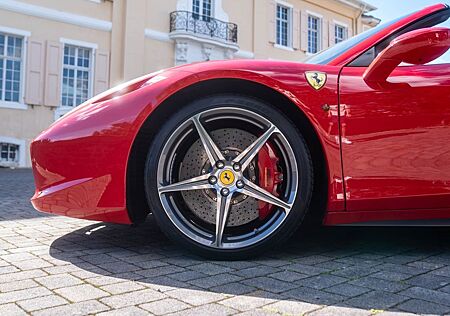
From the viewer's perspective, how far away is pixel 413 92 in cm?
228

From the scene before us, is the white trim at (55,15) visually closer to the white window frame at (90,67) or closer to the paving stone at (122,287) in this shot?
the white window frame at (90,67)

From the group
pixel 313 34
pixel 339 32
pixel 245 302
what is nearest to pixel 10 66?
pixel 245 302

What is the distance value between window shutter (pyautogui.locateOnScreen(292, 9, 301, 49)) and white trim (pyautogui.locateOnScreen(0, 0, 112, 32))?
9263mm

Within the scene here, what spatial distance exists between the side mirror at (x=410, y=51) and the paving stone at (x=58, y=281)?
5.79ft

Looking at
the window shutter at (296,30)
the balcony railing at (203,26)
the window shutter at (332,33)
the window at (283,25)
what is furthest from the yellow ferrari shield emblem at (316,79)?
the window shutter at (332,33)

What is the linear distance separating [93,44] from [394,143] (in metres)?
13.3

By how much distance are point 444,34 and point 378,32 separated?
1.59ft

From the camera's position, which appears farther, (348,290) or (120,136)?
(120,136)

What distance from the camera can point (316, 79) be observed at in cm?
234

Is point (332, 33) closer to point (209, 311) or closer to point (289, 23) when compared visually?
point (289, 23)

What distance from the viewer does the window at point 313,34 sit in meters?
21.5

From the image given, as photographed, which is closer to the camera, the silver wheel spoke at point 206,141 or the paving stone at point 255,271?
the paving stone at point 255,271

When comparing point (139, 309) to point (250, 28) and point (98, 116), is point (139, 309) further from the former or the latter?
point (250, 28)

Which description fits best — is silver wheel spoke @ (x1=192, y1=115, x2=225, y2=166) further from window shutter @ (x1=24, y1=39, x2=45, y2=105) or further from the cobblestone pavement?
window shutter @ (x1=24, y1=39, x2=45, y2=105)
